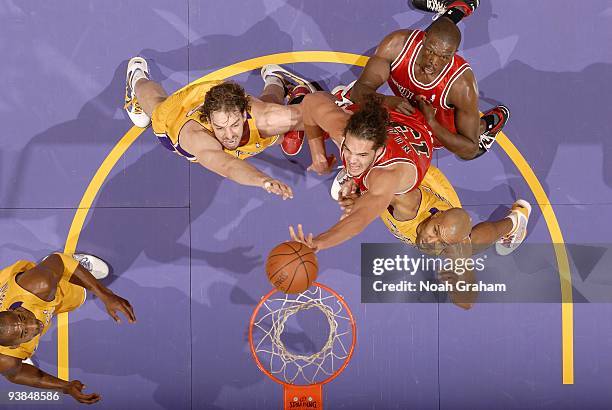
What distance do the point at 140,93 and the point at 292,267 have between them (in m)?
2.25

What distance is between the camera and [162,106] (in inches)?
207

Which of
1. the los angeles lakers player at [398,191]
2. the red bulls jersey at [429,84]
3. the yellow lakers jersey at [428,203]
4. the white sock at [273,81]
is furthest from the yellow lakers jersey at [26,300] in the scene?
the red bulls jersey at [429,84]

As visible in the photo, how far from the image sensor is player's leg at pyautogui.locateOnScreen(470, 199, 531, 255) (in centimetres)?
565

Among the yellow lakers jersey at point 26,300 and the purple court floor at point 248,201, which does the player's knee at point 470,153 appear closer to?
the purple court floor at point 248,201

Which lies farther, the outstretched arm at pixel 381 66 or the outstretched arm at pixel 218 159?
the outstretched arm at pixel 381 66

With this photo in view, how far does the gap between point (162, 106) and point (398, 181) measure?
2104mm

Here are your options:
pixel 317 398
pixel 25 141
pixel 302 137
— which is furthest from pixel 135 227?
pixel 317 398

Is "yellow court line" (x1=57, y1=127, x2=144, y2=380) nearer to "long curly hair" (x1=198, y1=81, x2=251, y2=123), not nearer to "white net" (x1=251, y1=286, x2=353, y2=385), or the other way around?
"long curly hair" (x1=198, y1=81, x2=251, y2=123)

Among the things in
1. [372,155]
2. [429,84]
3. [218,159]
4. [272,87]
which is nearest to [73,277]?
[218,159]

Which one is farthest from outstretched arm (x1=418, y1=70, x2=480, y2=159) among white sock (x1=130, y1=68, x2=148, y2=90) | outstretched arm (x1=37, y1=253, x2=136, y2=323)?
outstretched arm (x1=37, y1=253, x2=136, y2=323)

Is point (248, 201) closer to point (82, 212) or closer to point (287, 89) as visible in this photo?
point (287, 89)

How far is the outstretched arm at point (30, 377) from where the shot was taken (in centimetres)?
529

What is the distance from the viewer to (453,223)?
510 centimetres

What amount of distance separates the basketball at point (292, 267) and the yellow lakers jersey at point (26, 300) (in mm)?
2022
